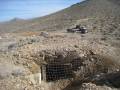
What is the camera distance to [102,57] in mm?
13602

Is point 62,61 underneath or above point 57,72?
above

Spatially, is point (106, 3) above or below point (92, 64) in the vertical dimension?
above

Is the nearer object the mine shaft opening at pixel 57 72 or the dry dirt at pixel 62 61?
the dry dirt at pixel 62 61

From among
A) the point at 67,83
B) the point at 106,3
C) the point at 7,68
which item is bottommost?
the point at 67,83

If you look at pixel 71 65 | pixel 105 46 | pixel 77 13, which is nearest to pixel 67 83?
pixel 71 65

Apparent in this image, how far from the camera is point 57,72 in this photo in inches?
535

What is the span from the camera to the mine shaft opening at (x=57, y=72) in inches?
534

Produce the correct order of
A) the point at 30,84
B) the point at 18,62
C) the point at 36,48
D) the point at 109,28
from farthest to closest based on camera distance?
1. the point at 109,28
2. the point at 36,48
3. the point at 18,62
4. the point at 30,84

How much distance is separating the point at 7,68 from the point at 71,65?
2.79 meters

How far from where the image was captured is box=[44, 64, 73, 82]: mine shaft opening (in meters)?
13.6

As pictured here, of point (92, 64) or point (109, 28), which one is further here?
point (109, 28)

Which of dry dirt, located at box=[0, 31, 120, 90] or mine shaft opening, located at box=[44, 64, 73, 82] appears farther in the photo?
mine shaft opening, located at box=[44, 64, 73, 82]

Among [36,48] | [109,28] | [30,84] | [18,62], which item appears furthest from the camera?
[109,28]

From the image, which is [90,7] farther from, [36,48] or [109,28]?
[36,48]
